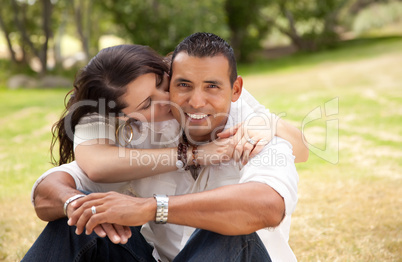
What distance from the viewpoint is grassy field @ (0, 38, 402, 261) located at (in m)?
4.06

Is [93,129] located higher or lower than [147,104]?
lower

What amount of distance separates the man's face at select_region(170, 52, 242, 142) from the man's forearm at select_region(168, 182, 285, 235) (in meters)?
0.69

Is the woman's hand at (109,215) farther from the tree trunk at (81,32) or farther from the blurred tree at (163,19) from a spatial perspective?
the tree trunk at (81,32)

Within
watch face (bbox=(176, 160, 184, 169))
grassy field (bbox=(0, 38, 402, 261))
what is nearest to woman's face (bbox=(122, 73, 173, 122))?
watch face (bbox=(176, 160, 184, 169))

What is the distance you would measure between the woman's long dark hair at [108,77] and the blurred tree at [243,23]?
19.5m

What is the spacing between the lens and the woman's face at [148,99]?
270 cm

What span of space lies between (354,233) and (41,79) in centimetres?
1553


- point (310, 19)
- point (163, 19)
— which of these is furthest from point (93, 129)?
point (310, 19)

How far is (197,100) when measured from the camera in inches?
101

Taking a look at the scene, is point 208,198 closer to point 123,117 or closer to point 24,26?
point 123,117

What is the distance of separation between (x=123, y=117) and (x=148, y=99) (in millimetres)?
212

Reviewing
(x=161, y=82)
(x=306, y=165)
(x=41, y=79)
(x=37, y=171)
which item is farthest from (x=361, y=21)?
(x=161, y=82)

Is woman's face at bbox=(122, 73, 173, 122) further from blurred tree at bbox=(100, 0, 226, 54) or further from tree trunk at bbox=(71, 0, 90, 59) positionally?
tree trunk at bbox=(71, 0, 90, 59)

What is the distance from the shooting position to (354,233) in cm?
413
